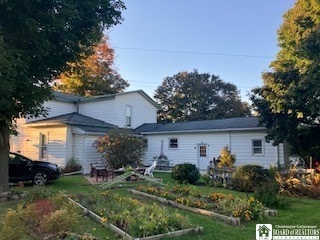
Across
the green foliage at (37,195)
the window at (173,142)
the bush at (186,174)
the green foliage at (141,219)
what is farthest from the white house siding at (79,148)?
the green foliage at (141,219)

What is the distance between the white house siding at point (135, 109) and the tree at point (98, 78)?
11013mm

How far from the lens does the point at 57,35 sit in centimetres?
1058

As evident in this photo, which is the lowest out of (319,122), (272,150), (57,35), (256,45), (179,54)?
(272,150)

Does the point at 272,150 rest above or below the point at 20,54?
below

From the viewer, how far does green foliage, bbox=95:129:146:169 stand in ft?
57.4

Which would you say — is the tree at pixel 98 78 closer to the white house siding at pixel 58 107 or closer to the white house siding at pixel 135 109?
the white house siding at pixel 58 107

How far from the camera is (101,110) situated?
25125mm

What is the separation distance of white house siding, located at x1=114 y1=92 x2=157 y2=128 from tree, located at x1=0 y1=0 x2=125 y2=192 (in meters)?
12.9

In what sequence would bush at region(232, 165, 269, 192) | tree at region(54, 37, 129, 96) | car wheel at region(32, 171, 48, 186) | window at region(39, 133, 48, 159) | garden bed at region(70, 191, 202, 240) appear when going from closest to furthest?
garden bed at region(70, 191, 202, 240) < bush at region(232, 165, 269, 192) < car wheel at region(32, 171, 48, 186) < window at region(39, 133, 48, 159) < tree at region(54, 37, 129, 96)

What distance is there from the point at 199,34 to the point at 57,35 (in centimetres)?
1064

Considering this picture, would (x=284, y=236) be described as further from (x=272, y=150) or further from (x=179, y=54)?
(x=179, y=54)

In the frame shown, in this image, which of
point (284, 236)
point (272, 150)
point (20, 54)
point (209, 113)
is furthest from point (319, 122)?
point (209, 113)

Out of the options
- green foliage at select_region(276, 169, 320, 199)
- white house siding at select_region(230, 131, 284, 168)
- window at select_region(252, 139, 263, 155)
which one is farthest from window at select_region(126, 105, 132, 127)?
green foliage at select_region(276, 169, 320, 199)

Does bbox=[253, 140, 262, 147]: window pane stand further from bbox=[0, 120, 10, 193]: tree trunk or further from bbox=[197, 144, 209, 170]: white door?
bbox=[0, 120, 10, 193]: tree trunk
